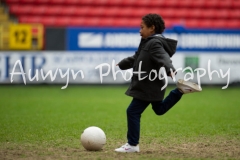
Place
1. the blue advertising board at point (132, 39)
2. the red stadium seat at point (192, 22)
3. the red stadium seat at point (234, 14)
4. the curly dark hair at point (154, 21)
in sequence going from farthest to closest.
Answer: the red stadium seat at point (234, 14)
the red stadium seat at point (192, 22)
the blue advertising board at point (132, 39)
the curly dark hair at point (154, 21)

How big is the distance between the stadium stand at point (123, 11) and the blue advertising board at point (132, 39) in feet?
9.33

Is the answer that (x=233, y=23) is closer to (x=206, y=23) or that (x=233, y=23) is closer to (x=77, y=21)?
(x=206, y=23)

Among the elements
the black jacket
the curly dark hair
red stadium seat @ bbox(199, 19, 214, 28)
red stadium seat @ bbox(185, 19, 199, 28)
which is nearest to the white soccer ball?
the black jacket

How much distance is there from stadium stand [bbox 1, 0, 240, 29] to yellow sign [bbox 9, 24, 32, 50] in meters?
3.17

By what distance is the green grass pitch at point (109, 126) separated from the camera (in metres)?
6.11

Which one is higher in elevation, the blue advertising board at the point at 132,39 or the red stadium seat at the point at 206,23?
the red stadium seat at the point at 206,23

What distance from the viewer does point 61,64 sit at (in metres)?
18.2

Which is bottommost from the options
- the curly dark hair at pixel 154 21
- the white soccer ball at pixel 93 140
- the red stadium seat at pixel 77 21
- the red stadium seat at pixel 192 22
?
the white soccer ball at pixel 93 140

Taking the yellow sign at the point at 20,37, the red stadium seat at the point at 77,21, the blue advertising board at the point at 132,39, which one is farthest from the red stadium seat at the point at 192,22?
the yellow sign at the point at 20,37

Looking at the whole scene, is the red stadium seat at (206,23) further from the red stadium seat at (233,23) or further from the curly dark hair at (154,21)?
the curly dark hair at (154,21)

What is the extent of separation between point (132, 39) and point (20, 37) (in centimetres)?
436

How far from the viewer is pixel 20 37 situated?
1823 cm

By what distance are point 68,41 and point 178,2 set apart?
694 centimetres

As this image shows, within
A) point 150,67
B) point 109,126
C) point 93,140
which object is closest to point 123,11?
point 109,126
